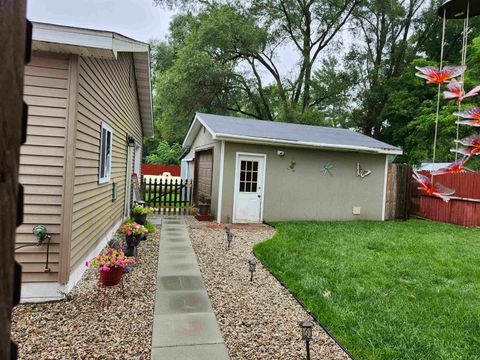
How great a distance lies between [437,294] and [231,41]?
1750 centimetres

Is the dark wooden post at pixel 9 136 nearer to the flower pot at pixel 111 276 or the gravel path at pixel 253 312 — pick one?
the gravel path at pixel 253 312

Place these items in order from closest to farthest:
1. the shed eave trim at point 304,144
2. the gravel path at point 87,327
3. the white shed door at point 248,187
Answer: the gravel path at point 87,327 → the shed eave trim at point 304,144 → the white shed door at point 248,187

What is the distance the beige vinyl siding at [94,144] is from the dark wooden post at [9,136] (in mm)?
3818

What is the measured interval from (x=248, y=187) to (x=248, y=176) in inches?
12.7

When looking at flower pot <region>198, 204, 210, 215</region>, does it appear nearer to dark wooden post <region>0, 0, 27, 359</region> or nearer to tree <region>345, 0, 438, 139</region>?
dark wooden post <region>0, 0, 27, 359</region>

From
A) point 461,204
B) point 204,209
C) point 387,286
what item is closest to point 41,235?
point 387,286

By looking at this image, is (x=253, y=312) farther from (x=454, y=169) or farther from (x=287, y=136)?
(x=287, y=136)

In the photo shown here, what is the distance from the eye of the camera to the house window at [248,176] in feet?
31.0

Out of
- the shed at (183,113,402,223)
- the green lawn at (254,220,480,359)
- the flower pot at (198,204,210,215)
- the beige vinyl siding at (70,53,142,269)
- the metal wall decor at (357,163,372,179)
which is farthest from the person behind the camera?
the metal wall decor at (357,163,372,179)

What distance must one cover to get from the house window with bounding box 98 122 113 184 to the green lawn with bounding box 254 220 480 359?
3.14 m

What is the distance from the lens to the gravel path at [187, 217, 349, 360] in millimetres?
3016

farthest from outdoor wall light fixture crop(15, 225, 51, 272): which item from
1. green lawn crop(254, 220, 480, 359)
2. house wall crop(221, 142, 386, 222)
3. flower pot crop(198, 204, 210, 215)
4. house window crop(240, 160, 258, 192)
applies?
house window crop(240, 160, 258, 192)

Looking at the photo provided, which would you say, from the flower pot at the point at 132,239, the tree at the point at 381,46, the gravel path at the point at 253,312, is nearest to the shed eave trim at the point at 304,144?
the gravel path at the point at 253,312

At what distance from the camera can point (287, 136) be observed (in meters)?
10.0
